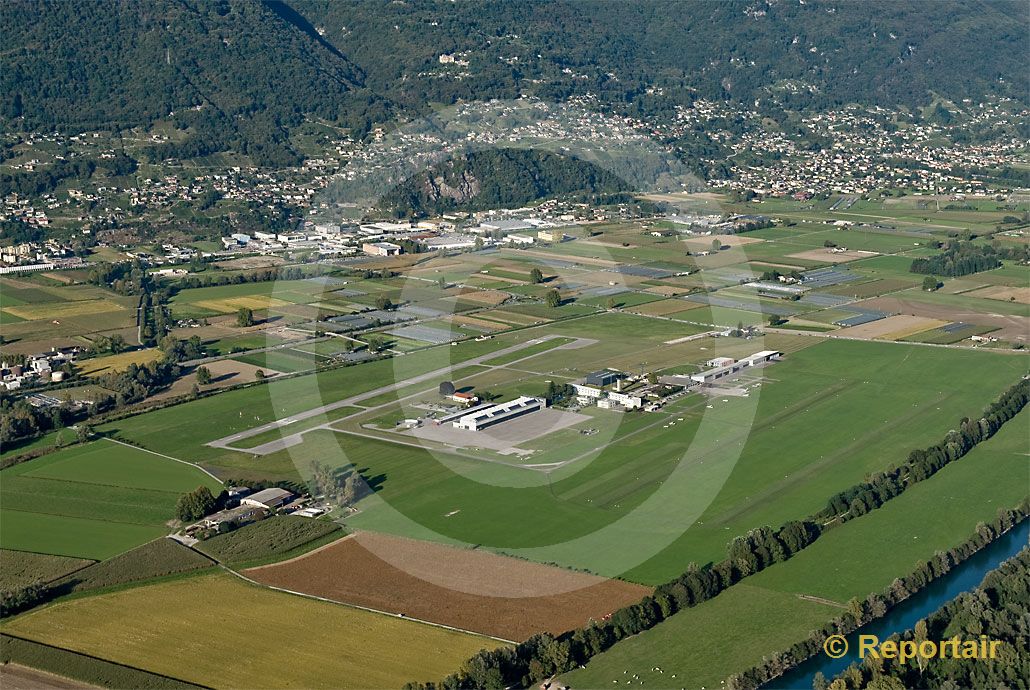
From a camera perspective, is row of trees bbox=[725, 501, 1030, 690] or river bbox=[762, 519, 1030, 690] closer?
row of trees bbox=[725, 501, 1030, 690]

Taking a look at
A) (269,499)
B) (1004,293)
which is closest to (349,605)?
(269,499)

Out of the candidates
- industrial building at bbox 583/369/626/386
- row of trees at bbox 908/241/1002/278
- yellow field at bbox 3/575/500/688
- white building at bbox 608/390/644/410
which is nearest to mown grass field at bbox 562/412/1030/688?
yellow field at bbox 3/575/500/688

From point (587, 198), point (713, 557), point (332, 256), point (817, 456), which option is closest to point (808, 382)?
point (817, 456)

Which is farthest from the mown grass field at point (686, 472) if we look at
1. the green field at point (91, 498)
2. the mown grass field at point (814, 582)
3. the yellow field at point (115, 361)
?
the yellow field at point (115, 361)

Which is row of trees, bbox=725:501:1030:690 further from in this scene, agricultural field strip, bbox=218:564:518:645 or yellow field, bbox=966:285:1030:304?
yellow field, bbox=966:285:1030:304

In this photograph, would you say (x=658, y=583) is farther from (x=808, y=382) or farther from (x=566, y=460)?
(x=808, y=382)

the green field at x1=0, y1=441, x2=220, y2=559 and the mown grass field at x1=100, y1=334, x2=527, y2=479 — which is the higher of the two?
the mown grass field at x1=100, y1=334, x2=527, y2=479
